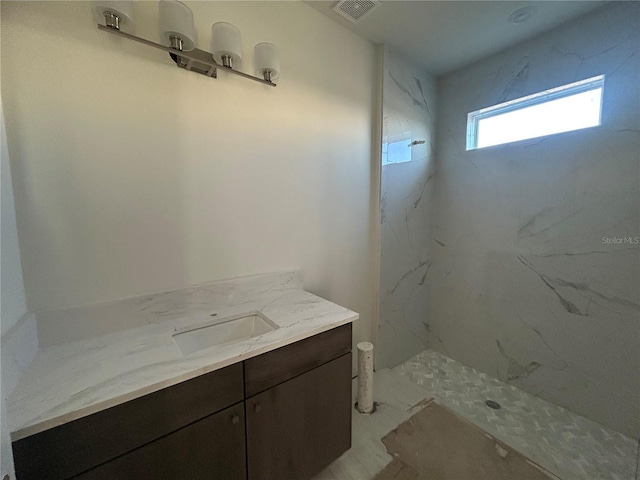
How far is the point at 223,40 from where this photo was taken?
Result: 118 cm

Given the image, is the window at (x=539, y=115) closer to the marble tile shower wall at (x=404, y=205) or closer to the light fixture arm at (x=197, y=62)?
the marble tile shower wall at (x=404, y=205)

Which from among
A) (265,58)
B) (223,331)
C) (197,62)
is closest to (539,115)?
(265,58)

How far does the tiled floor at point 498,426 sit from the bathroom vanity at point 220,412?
1.02 feet

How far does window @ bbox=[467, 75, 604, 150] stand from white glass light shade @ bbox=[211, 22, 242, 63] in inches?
78.7

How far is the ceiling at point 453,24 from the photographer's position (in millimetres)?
1539

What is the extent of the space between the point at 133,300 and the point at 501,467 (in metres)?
2.12

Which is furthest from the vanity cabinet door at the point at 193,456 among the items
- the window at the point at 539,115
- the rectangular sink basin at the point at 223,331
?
the window at the point at 539,115

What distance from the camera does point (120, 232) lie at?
1.13 metres

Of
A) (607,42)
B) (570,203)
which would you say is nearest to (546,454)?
(570,203)

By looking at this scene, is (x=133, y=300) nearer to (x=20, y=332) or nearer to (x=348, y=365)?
(x=20, y=332)

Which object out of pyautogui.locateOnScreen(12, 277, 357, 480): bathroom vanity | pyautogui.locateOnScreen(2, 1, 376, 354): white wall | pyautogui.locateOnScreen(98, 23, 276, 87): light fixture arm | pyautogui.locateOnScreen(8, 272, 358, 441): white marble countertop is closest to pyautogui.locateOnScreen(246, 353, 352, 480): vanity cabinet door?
pyautogui.locateOnScreen(12, 277, 357, 480): bathroom vanity

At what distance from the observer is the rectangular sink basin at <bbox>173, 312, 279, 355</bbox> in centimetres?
117

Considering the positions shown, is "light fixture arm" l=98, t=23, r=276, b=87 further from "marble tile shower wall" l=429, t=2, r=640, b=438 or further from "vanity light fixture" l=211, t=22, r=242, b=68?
"marble tile shower wall" l=429, t=2, r=640, b=438

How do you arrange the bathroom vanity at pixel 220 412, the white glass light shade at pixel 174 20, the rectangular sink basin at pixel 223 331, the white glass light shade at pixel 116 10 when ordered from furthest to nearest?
the rectangular sink basin at pixel 223 331 → the white glass light shade at pixel 174 20 → the white glass light shade at pixel 116 10 → the bathroom vanity at pixel 220 412
